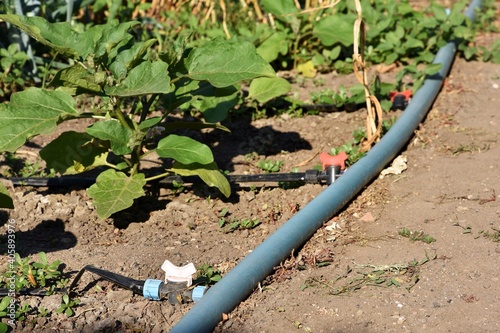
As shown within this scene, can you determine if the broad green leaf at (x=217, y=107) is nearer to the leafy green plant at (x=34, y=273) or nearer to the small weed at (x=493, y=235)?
the leafy green plant at (x=34, y=273)

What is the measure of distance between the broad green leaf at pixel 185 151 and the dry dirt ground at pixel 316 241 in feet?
0.92

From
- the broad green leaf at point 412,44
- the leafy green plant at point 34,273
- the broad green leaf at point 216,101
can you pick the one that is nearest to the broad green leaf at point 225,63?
the broad green leaf at point 216,101

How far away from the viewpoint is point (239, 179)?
3277mm

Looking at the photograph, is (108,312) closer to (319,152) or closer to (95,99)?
(319,152)

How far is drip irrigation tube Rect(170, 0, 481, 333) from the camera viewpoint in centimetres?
227

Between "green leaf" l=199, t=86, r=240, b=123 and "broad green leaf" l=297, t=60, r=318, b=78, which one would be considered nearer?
"green leaf" l=199, t=86, r=240, b=123

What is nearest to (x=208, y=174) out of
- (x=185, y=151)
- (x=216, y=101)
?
(x=185, y=151)

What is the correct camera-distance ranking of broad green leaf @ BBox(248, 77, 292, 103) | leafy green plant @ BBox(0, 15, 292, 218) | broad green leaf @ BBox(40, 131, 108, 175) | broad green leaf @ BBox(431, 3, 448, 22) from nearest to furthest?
leafy green plant @ BBox(0, 15, 292, 218) < broad green leaf @ BBox(40, 131, 108, 175) < broad green leaf @ BBox(248, 77, 292, 103) < broad green leaf @ BBox(431, 3, 448, 22)

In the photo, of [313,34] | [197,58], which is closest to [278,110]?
[313,34]

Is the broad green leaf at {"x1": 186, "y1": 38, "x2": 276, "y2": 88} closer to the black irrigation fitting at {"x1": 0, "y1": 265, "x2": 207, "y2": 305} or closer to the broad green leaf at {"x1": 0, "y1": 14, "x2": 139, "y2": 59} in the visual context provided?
the broad green leaf at {"x1": 0, "y1": 14, "x2": 139, "y2": 59}

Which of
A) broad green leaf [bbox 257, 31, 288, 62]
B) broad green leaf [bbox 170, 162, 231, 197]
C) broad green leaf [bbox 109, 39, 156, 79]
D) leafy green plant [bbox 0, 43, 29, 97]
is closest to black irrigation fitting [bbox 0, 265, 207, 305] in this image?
broad green leaf [bbox 170, 162, 231, 197]

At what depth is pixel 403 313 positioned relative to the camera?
2.34m

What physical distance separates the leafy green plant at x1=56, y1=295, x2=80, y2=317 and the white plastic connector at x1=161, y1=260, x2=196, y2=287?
0.29 m

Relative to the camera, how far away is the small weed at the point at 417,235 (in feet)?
9.11
